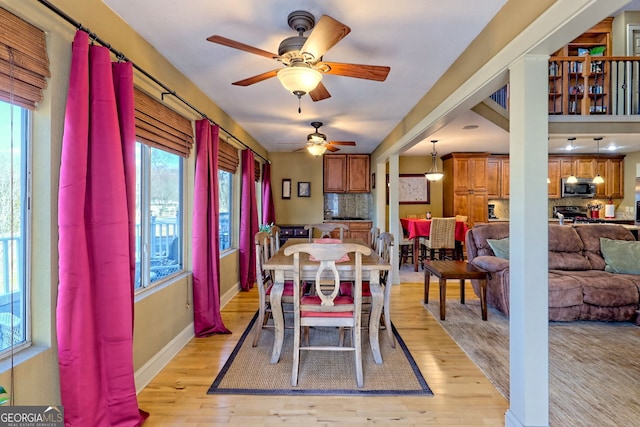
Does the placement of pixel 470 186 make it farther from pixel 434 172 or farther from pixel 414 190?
pixel 414 190

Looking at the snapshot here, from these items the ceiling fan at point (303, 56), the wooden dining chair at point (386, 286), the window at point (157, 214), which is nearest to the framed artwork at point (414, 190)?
the wooden dining chair at point (386, 286)

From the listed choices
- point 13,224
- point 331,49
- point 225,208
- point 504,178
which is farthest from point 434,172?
point 13,224

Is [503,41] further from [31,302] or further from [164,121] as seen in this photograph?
[31,302]

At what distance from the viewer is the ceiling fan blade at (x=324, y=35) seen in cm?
158

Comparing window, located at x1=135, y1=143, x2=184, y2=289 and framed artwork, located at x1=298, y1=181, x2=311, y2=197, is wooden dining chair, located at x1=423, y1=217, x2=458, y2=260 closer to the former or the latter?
framed artwork, located at x1=298, y1=181, x2=311, y2=197

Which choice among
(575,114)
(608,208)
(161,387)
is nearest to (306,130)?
(161,387)

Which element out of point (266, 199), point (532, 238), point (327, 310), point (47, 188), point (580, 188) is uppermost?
point (580, 188)

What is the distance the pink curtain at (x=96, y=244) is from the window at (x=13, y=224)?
182 mm

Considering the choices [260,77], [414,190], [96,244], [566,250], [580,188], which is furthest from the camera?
[414,190]

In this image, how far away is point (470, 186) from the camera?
6863mm

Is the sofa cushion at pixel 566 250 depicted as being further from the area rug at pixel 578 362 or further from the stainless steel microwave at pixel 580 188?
the stainless steel microwave at pixel 580 188

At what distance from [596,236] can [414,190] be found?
380cm

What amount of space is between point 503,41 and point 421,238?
197 inches

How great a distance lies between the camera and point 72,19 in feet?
4.99
